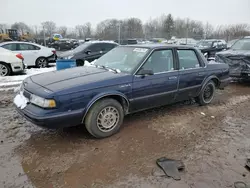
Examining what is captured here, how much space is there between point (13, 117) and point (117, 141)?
245cm

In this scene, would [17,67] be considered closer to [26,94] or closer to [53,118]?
[26,94]

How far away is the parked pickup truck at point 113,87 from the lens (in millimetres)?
3166

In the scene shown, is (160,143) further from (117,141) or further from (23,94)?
(23,94)

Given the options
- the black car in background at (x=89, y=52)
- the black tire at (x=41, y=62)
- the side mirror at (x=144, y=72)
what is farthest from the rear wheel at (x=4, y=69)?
the side mirror at (x=144, y=72)

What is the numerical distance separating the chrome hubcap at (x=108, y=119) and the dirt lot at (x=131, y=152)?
0.68ft

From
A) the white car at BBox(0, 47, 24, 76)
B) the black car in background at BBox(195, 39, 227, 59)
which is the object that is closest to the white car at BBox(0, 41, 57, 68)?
the white car at BBox(0, 47, 24, 76)

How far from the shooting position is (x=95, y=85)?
3.41 metres

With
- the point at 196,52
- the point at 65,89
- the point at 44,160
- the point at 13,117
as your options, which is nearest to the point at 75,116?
the point at 65,89

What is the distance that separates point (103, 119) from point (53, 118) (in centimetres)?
86

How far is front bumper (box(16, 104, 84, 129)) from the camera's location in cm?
305

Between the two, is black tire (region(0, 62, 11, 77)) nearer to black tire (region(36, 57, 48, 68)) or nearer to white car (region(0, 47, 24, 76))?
white car (region(0, 47, 24, 76))

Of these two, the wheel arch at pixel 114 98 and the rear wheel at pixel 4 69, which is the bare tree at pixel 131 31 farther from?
the wheel arch at pixel 114 98

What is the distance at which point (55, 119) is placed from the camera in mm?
3098

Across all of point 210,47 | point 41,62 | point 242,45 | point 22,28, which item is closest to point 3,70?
point 41,62
